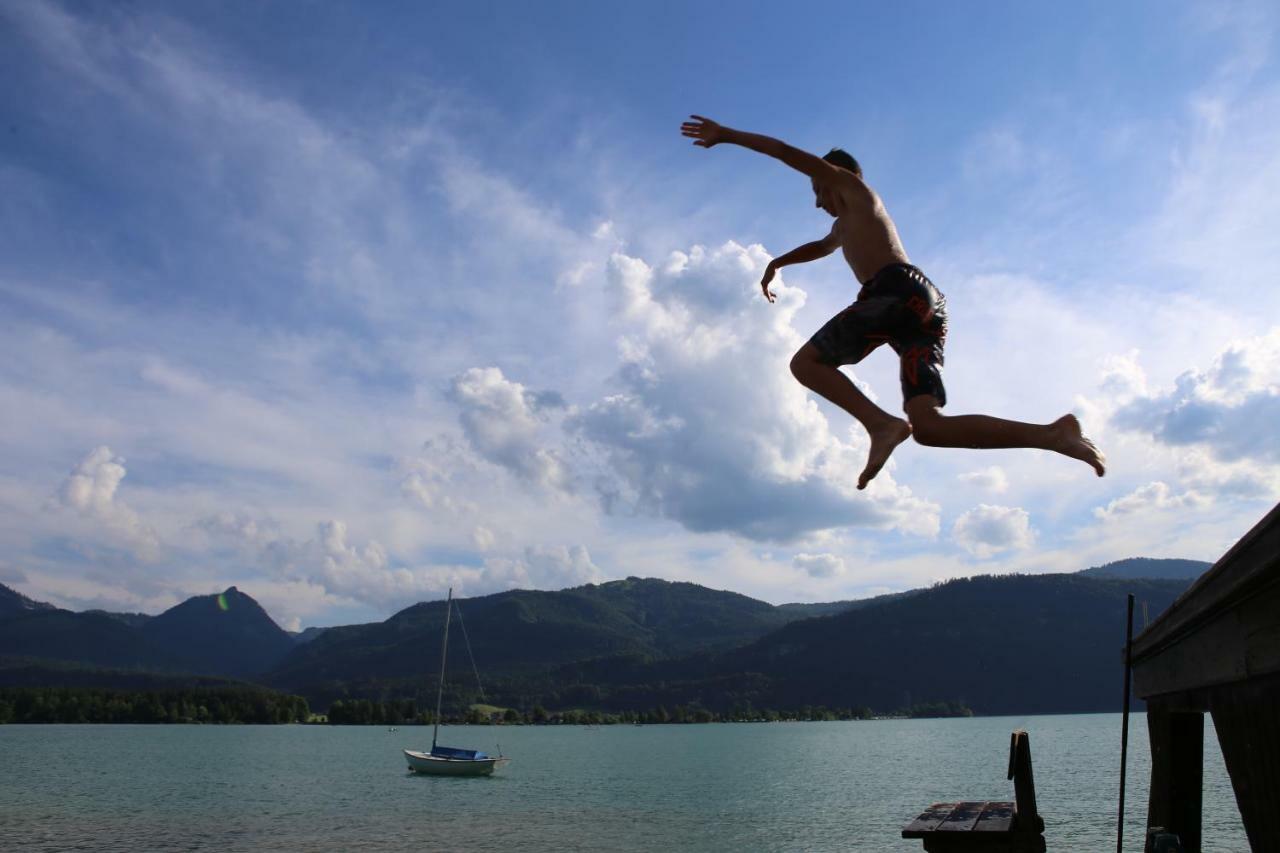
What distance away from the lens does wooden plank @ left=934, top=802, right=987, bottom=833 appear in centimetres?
653

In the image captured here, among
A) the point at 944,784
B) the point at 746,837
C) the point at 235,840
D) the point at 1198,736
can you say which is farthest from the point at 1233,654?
the point at 944,784

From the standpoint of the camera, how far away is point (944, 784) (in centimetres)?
9738

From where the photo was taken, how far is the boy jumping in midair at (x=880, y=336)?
12.5 ft

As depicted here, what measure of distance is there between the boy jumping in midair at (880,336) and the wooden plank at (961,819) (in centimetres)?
386

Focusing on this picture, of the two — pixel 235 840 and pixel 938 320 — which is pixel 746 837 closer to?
pixel 235 840

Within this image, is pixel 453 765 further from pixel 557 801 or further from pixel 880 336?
pixel 880 336

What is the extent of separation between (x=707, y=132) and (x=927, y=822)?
525 centimetres

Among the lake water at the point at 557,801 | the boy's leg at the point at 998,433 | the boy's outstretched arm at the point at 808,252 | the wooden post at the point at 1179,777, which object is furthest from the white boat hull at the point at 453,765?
the boy's leg at the point at 998,433

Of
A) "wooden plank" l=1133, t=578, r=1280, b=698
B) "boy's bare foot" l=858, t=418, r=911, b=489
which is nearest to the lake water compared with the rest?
"wooden plank" l=1133, t=578, r=1280, b=698

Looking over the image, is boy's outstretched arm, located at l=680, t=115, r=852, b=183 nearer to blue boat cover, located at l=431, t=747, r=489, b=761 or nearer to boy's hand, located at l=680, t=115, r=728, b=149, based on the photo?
boy's hand, located at l=680, t=115, r=728, b=149

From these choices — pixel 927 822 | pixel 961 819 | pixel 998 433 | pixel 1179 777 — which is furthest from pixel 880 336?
pixel 961 819

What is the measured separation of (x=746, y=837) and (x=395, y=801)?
133 ft

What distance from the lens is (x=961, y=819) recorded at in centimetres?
694

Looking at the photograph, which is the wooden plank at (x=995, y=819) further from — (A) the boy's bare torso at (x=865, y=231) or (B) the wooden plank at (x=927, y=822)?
(A) the boy's bare torso at (x=865, y=231)
